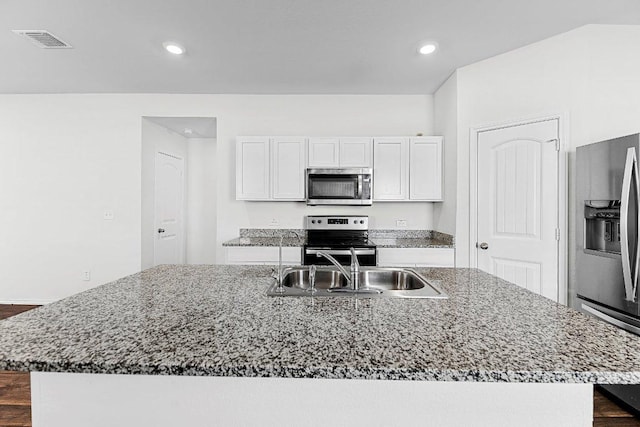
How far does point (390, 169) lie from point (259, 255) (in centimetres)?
170

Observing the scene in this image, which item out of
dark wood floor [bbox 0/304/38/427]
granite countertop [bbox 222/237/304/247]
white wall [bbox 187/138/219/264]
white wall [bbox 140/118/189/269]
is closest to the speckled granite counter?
granite countertop [bbox 222/237/304/247]

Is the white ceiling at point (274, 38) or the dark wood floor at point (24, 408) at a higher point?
the white ceiling at point (274, 38)

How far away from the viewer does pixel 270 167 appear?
384 centimetres

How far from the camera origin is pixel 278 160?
3.83 m

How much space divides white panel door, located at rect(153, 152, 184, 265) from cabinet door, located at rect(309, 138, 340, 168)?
2227 mm

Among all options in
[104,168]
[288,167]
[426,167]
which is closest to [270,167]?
[288,167]

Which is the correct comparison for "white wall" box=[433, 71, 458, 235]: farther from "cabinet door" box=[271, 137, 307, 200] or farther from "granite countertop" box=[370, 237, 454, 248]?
"cabinet door" box=[271, 137, 307, 200]

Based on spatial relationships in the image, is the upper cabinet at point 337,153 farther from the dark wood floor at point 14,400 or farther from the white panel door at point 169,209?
the dark wood floor at point 14,400

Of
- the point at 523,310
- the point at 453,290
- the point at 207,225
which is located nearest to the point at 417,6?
the point at 453,290

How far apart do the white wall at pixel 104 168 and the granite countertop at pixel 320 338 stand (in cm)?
294

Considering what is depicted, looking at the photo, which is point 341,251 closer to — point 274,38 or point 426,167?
point 426,167

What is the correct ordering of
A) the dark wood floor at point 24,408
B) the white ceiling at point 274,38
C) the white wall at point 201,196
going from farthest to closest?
the white wall at point 201,196
the white ceiling at point 274,38
the dark wood floor at point 24,408

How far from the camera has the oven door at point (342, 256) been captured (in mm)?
3371

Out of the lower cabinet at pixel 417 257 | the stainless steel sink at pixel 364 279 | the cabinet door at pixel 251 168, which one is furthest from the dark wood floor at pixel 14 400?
the lower cabinet at pixel 417 257
